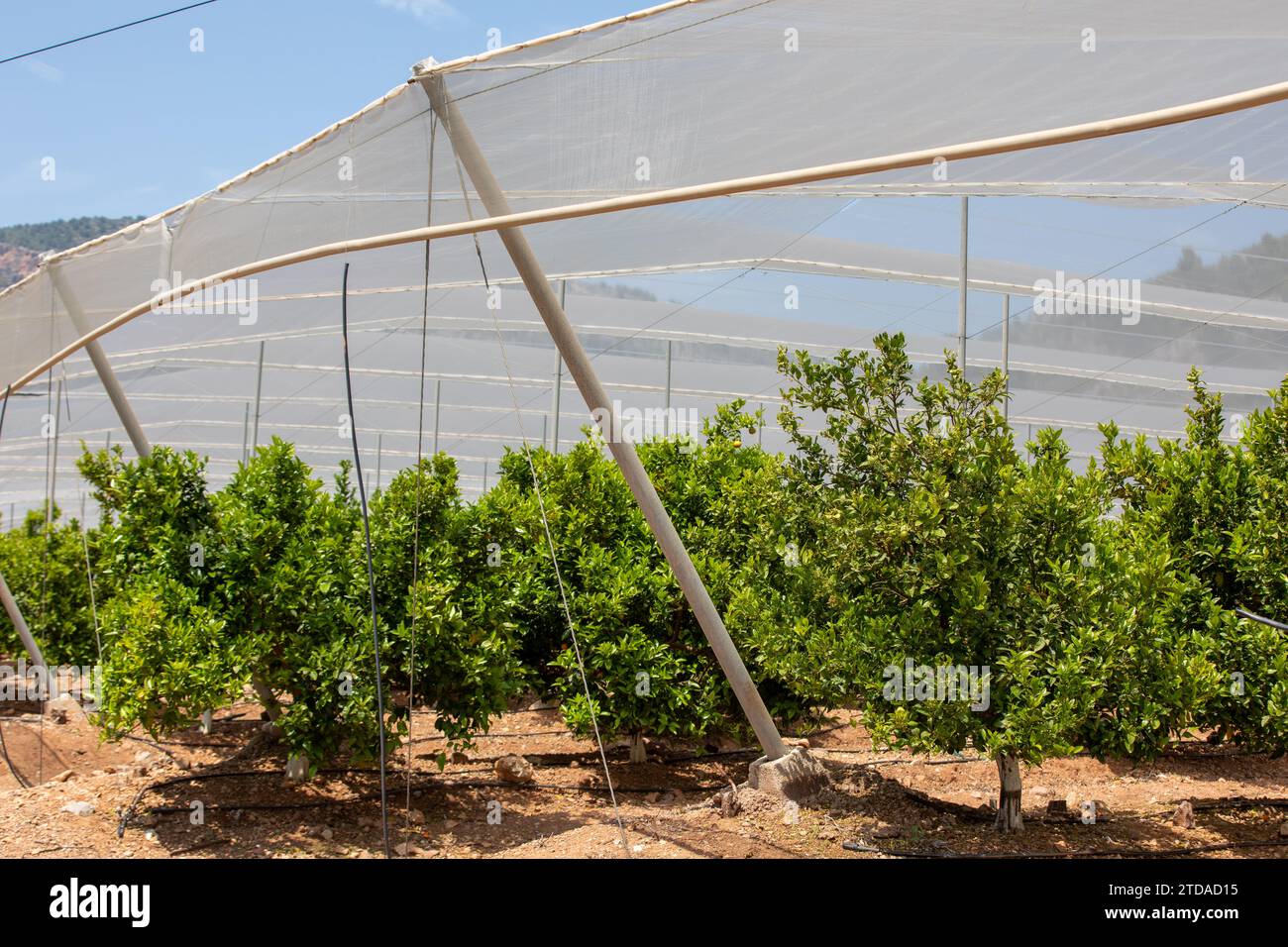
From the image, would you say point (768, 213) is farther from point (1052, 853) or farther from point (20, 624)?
point (20, 624)

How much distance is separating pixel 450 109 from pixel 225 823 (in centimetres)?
613

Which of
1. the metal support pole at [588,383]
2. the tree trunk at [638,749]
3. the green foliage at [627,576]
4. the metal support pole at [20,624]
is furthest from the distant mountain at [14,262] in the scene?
the metal support pole at [588,383]

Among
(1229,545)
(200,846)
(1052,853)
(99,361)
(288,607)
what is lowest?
(200,846)

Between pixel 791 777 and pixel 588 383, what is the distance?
325cm

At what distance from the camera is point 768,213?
9.49 meters

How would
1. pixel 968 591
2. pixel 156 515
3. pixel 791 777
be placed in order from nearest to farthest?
pixel 968 591
pixel 791 777
pixel 156 515

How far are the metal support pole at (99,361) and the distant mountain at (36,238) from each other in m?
81.1

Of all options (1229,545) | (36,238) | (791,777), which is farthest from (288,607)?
(36,238)

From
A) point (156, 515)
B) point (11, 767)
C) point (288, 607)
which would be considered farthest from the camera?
point (11, 767)

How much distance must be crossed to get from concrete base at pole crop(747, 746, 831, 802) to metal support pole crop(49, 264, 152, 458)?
6187mm

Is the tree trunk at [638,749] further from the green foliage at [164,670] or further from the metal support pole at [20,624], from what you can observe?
the metal support pole at [20,624]

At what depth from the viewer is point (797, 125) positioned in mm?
5000

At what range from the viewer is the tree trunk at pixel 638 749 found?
10.6m

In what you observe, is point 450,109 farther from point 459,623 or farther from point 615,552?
point 615,552
